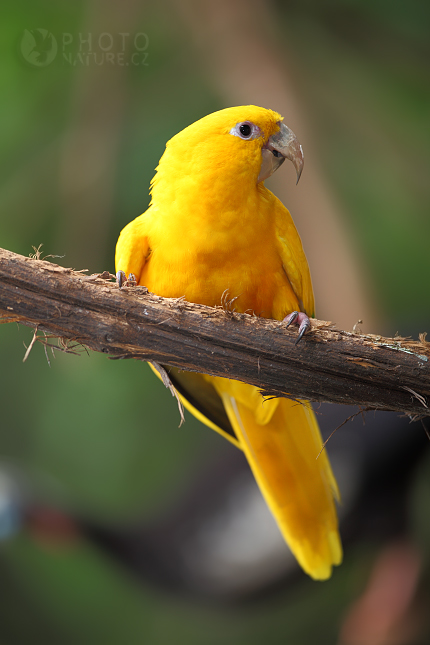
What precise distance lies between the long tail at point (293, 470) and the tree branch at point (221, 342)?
0.42 m

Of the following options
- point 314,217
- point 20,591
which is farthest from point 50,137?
point 20,591

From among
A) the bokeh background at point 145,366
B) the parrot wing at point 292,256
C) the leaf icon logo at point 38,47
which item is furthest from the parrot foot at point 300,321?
the leaf icon logo at point 38,47

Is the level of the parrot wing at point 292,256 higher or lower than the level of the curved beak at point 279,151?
lower

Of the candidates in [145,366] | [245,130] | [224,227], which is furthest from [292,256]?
[145,366]

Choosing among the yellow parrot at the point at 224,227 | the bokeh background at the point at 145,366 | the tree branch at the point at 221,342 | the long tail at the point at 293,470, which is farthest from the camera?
the bokeh background at the point at 145,366

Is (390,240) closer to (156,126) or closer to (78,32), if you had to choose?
(156,126)

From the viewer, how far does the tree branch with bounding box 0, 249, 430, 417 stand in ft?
2.86

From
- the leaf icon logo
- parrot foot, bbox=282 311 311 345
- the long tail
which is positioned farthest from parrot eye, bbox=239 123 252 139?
the leaf icon logo

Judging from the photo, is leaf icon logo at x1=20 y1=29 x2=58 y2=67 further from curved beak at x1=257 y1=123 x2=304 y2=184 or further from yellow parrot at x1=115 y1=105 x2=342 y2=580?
curved beak at x1=257 y1=123 x2=304 y2=184

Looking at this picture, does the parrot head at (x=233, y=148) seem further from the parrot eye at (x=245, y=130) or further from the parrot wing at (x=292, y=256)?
the parrot wing at (x=292, y=256)

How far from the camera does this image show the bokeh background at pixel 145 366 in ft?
6.93

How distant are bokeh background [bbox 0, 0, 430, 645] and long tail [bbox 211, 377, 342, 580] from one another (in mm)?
675

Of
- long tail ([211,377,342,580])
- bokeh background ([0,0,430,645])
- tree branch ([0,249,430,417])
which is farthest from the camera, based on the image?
bokeh background ([0,0,430,645])

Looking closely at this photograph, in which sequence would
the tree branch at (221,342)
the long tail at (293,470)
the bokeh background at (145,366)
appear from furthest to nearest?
1. the bokeh background at (145,366)
2. the long tail at (293,470)
3. the tree branch at (221,342)
